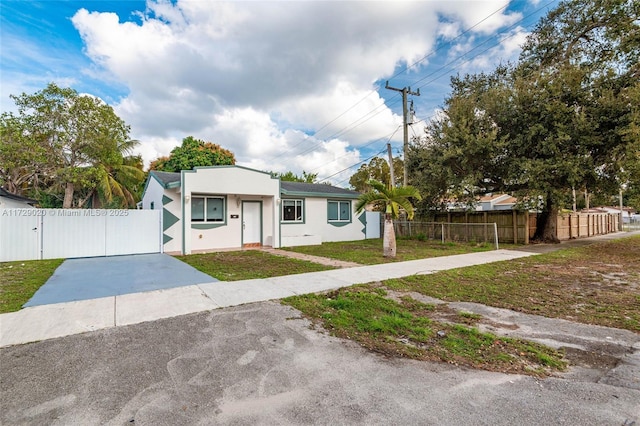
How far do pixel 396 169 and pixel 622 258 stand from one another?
66.2 ft

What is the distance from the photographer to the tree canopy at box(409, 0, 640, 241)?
471 inches

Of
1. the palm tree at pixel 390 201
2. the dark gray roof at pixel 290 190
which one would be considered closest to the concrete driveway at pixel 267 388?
the palm tree at pixel 390 201

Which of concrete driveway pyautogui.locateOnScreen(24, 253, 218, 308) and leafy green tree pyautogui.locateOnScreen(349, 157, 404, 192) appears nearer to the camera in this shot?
concrete driveway pyautogui.locateOnScreen(24, 253, 218, 308)

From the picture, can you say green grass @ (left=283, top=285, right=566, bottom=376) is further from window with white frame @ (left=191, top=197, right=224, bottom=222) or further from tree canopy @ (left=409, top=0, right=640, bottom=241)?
tree canopy @ (left=409, top=0, right=640, bottom=241)

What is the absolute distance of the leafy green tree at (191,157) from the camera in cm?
2639

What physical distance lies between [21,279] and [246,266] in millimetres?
5001

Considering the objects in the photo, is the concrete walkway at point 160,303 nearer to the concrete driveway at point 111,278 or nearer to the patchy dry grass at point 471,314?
the concrete driveway at point 111,278

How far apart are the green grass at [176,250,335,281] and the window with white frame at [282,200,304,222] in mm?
4002

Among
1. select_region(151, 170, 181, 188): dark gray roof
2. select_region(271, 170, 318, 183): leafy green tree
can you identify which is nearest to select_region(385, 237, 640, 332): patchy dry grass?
select_region(151, 170, 181, 188): dark gray roof

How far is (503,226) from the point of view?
1591 centimetres

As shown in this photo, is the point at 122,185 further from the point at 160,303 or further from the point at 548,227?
the point at 548,227

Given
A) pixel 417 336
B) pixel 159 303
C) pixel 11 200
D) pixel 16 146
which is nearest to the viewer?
pixel 417 336

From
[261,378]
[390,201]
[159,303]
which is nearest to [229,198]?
[390,201]

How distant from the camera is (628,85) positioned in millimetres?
12016
